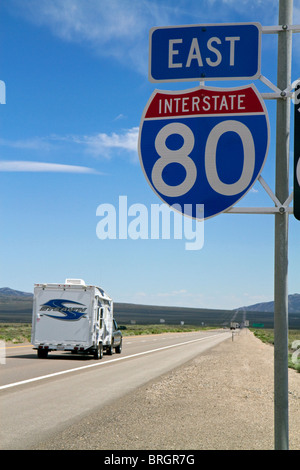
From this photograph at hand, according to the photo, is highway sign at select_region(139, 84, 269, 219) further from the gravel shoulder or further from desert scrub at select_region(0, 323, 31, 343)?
desert scrub at select_region(0, 323, 31, 343)

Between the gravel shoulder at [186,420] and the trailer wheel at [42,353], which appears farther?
the trailer wheel at [42,353]

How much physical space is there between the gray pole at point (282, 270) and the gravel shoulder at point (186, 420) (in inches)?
190

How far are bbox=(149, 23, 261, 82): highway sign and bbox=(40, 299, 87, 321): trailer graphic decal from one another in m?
21.7

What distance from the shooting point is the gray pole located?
3180mm

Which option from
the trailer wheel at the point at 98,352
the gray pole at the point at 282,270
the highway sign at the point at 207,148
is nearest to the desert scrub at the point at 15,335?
the trailer wheel at the point at 98,352

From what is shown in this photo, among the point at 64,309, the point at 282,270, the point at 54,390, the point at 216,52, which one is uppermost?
the point at 216,52

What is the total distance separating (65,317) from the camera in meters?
24.7

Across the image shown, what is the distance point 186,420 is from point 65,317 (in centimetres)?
1505

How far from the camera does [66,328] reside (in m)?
24.6

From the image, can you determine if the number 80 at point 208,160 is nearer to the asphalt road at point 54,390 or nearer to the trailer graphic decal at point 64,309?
the asphalt road at point 54,390

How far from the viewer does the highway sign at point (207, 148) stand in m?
3.43

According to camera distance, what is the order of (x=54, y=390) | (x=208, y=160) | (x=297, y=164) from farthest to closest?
(x=54, y=390) → (x=208, y=160) → (x=297, y=164)

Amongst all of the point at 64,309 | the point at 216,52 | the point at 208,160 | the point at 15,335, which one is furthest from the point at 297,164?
the point at 15,335

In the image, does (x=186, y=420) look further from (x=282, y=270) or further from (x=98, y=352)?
(x=98, y=352)
